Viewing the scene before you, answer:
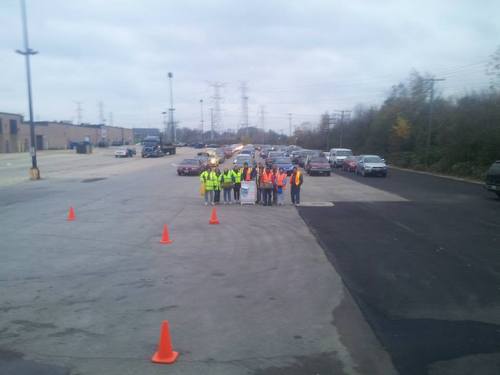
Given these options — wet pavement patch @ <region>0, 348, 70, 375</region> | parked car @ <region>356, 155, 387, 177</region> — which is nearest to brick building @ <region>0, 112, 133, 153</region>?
parked car @ <region>356, 155, 387, 177</region>

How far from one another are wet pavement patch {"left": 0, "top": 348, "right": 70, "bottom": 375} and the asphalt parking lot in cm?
2

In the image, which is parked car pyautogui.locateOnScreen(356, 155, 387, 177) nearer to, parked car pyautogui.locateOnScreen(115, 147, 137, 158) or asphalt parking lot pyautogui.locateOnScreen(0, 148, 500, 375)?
asphalt parking lot pyautogui.locateOnScreen(0, 148, 500, 375)

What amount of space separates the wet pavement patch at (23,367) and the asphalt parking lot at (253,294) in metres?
0.02

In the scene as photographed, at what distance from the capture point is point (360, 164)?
3656 centimetres

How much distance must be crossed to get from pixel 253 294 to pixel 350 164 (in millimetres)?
34937

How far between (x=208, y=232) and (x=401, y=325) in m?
7.50

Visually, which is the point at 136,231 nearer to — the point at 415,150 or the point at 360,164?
the point at 360,164

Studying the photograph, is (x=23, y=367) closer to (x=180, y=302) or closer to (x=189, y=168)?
(x=180, y=302)

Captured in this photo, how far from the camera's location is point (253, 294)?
7352mm

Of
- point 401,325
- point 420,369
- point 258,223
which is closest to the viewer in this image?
point 420,369

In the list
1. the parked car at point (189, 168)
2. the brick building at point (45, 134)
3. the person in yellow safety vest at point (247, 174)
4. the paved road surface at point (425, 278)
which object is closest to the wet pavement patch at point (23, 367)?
the paved road surface at point (425, 278)

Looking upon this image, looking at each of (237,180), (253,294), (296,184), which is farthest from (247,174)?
(253,294)

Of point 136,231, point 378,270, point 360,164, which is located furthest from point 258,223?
point 360,164

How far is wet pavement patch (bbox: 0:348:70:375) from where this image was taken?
4.80m
